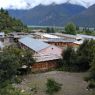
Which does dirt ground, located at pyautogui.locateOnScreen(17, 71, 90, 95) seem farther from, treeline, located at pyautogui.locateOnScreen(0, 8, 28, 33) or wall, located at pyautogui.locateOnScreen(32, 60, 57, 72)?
treeline, located at pyautogui.locateOnScreen(0, 8, 28, 33)

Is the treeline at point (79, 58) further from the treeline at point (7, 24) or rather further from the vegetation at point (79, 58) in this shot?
the treeline at point (7, 24)

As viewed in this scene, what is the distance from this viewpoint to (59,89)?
2752 cm

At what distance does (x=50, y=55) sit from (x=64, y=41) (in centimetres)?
1823

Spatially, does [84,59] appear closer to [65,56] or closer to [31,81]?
[65,56]

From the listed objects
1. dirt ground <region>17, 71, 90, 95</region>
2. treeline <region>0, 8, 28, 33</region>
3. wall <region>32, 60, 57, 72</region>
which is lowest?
dirt ground <region>17, 71, 90, 95</region>

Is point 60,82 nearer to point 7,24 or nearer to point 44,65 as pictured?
point 44,65

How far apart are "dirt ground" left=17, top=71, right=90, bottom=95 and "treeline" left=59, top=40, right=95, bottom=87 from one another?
1.84 m

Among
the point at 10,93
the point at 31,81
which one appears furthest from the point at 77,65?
the point at 10,93

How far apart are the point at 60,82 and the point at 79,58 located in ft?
20.2

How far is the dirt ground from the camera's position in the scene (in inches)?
1123

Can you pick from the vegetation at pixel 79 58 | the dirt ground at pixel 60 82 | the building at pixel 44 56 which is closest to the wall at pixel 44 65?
the building at pixel 44 56

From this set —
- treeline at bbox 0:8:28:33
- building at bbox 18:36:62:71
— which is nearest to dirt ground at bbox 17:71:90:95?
building at bbox 18:36:62:71

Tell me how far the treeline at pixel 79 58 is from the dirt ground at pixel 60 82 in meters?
1.84

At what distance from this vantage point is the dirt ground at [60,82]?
28.5 meters
